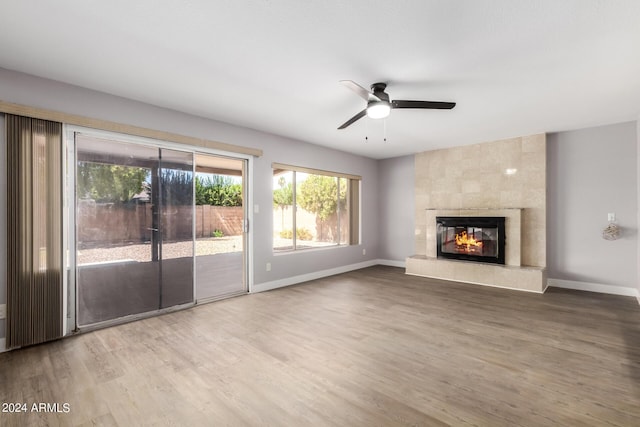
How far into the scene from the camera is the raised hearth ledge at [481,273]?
457 centimetres

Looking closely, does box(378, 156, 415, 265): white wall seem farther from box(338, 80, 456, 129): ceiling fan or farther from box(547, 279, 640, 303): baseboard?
Result: box(338, 80, 456, 129): ceiling fan

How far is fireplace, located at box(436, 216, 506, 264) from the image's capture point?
5.08 meters

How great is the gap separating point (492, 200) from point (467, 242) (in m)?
0.86

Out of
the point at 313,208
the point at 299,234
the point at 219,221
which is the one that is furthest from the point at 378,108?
the point at 219,221

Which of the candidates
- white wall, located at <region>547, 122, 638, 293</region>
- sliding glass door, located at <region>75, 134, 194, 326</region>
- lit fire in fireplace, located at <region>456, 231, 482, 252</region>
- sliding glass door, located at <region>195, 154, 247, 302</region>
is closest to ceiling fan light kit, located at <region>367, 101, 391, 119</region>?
sliding glass door, located at <region>75, 134, 194, 326</region>

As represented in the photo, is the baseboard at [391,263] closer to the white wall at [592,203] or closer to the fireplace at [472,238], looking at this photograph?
the fireplace at [472,238]

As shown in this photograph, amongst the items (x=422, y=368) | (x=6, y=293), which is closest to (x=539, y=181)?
(x=422, y=368)

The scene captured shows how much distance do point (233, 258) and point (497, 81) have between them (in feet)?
19.9

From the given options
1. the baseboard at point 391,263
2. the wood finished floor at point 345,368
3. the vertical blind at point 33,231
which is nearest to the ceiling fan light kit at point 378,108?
the wood finished floor at point 345,368

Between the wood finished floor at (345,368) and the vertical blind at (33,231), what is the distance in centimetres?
27

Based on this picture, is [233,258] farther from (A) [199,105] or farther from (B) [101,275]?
(A) [199,105]

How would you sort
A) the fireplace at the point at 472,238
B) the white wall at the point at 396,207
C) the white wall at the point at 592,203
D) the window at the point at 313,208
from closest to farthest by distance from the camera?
the white wall at the point at 592,203
the fireplace at the point at 472,238
the window at the point at 313,208
the white wall at the point at 396,207

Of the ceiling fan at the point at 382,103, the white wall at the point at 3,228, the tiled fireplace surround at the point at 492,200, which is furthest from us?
the tiled fireplace surround at the point at 492,200

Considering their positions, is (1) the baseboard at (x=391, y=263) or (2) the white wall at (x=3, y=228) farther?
(1) the baseboard at (x=391, y=263)
